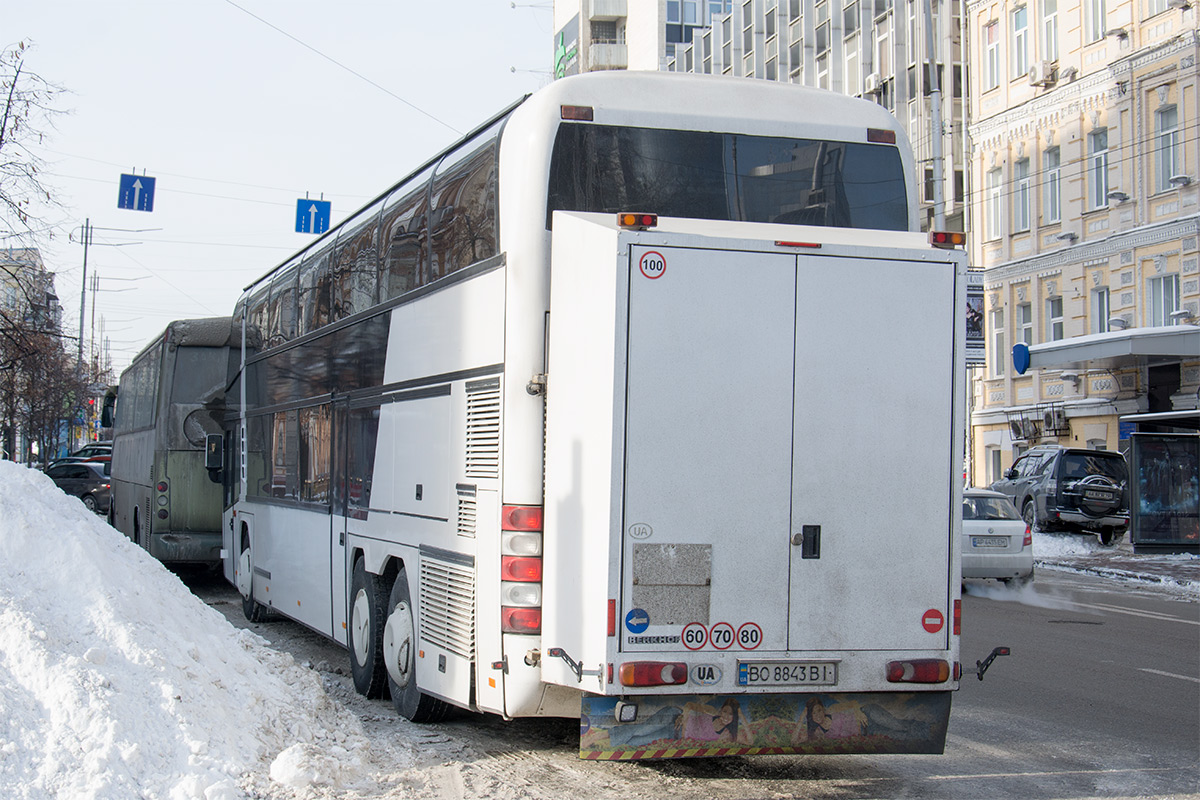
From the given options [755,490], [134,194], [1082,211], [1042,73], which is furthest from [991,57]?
[755,490]

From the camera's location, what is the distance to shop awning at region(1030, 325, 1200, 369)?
2912 centimetres

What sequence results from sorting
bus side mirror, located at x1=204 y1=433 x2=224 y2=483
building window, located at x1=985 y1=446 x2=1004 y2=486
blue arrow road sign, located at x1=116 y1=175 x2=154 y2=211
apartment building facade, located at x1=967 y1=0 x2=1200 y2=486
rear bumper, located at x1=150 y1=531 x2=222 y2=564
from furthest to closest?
building window, located at x1=985 y1=446 x2=1004 y2=486 < apartment building facade, located at x1=967 y1=0 x2=1200 y2=486 < blue arrow road sign, located at x1=116 y1=175 x2=154 y2=211 < rear bumper, located at x1=150 y1=531 x2=222 y2=564 < bus side mirror, located at x1=204 y1=433 x2=224 y2=483

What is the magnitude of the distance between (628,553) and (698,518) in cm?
37

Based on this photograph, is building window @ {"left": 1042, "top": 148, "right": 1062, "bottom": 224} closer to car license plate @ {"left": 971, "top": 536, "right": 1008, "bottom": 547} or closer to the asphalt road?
car license plate @ {"left": 971, "top": 536, "right": 1008, "bottom": 547}

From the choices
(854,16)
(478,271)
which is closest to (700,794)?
(478,271)

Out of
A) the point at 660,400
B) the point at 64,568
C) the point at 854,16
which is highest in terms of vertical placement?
the point at 854,16

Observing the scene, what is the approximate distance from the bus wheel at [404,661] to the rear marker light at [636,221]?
3552 millimetres

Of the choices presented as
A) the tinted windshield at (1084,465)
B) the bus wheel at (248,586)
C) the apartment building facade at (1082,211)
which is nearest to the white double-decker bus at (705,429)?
the bus wheel at (248,586)

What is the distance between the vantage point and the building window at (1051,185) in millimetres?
36375

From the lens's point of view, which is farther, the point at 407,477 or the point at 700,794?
the point at 407,477

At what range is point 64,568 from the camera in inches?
290

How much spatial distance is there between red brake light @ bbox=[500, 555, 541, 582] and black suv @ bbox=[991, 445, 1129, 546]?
2298cm

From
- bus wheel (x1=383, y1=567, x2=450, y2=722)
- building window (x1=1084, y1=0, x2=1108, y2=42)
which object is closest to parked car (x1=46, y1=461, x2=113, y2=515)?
building window (x1=1084, y1=0, x2=1108, y2=42)

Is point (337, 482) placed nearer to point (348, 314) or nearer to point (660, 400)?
point (348, 314)
